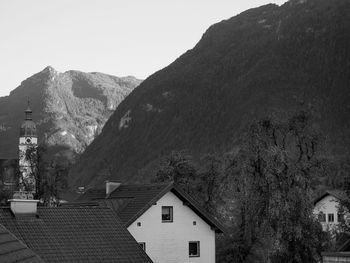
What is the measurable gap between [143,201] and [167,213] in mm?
1648

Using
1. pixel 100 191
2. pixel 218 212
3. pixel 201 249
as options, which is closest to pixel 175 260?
pixel 201 249

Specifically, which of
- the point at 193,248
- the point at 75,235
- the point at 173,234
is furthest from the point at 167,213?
the point at 75,235

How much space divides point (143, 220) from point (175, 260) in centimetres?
291

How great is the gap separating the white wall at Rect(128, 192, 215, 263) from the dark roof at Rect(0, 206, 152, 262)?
374 inches

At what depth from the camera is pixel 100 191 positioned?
5350cm

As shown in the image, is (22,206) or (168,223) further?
(168,223)

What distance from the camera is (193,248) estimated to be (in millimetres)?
44625

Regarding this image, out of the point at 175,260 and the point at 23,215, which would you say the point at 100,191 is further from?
the point at 23,215

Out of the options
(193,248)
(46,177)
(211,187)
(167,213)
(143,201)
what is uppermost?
(46,177)

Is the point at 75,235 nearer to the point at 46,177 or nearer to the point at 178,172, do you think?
the point at 46,177

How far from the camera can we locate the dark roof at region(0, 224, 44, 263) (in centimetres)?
1245

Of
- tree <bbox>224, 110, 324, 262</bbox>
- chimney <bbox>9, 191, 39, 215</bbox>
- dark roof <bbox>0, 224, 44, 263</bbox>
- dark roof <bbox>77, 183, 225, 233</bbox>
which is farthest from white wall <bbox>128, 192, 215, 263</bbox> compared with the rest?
dark roof <bbox>0, 224, 44, 263</bbox>

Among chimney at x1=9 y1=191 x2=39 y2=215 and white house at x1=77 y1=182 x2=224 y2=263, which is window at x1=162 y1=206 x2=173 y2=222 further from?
chimney at x1=9 y1=191 x2=39 y2=215

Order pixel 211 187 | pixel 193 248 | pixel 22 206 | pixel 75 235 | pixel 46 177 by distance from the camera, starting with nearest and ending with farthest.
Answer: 1. pixel 22 206
2. pixel 75 235
3. pixel 193 248
4. pixel 211 187
5. pixel 46 177
